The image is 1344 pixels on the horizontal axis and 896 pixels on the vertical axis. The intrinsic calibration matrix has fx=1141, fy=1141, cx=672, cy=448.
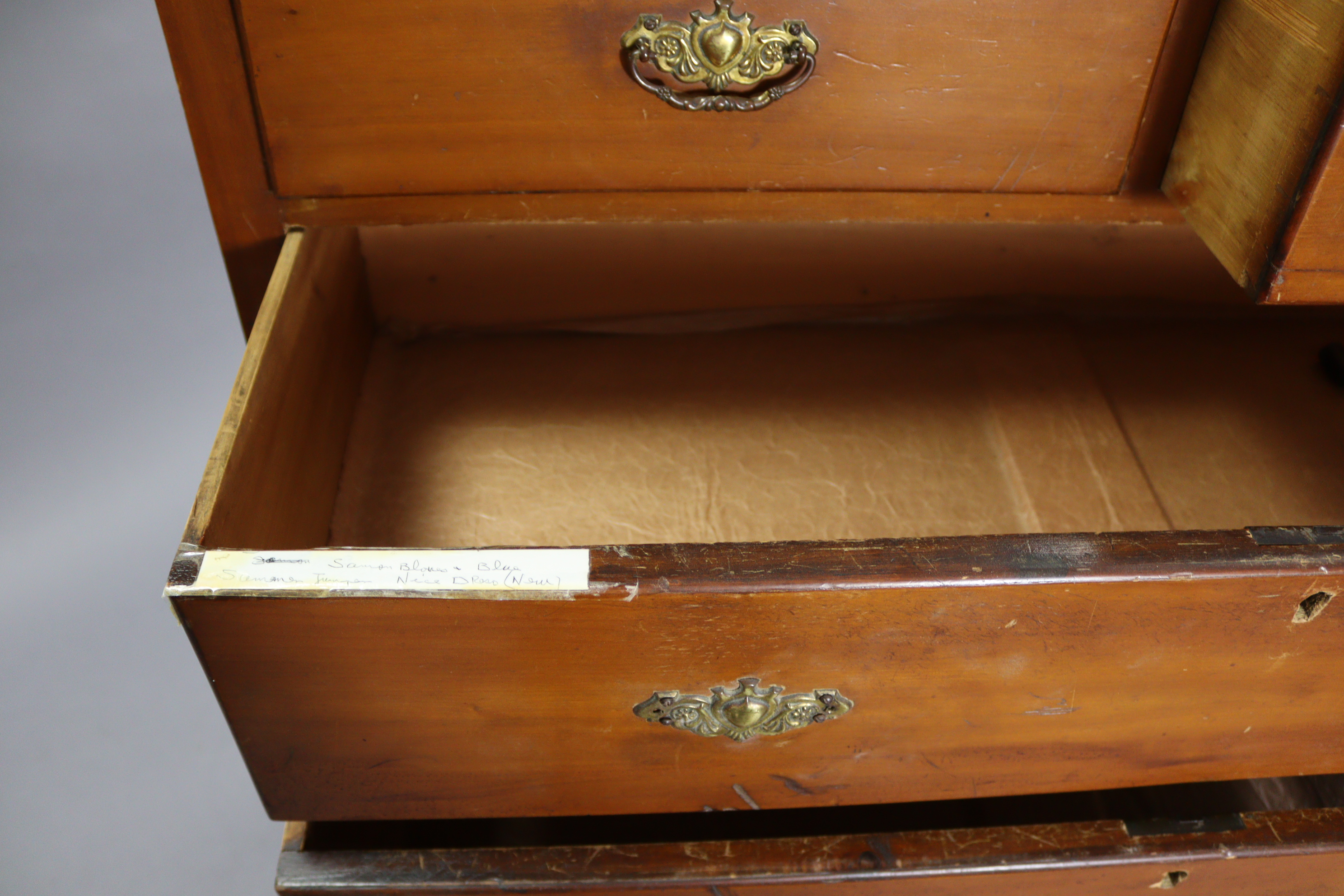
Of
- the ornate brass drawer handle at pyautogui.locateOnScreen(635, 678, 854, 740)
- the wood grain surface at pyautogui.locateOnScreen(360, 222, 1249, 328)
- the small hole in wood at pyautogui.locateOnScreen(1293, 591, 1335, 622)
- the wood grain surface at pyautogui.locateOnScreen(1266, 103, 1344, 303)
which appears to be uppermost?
the wood grain surface at pyautogui.locateOnScreen(1266, 103, 1344, 303)

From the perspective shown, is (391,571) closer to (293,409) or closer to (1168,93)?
(293,409)

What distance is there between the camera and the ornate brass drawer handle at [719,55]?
619mm

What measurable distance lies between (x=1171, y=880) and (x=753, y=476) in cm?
40

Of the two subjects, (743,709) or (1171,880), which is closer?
(743,709)

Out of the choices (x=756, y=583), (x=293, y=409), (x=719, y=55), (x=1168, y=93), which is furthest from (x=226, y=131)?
(x=1168, y=93)

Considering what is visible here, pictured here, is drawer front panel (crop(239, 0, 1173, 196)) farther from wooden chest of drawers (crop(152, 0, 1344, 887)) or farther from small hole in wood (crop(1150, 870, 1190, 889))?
small hole in wood (crop(1150, 870, 1190, 889))

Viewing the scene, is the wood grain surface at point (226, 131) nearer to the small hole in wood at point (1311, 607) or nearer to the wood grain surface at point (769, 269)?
the wood grain surface at point (769, 269)

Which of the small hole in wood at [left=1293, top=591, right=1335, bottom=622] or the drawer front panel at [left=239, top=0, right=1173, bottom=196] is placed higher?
the drawer front panel at [left=239, top=0, right=1173, bottom=196]

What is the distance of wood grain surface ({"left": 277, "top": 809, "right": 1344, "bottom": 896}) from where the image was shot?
0.70 meters

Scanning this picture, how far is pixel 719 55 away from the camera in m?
0.63

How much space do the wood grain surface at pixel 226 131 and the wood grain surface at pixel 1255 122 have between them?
55cm

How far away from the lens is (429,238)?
39.4 inches

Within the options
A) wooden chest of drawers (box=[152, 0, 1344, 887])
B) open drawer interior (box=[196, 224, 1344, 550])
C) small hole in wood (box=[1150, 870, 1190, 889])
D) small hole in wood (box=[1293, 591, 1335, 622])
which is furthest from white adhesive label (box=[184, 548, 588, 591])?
small hole in wood (box=[1150, 870, 1190, 889])

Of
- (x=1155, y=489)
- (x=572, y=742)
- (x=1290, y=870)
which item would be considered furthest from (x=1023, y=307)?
(x=572, y=742)
